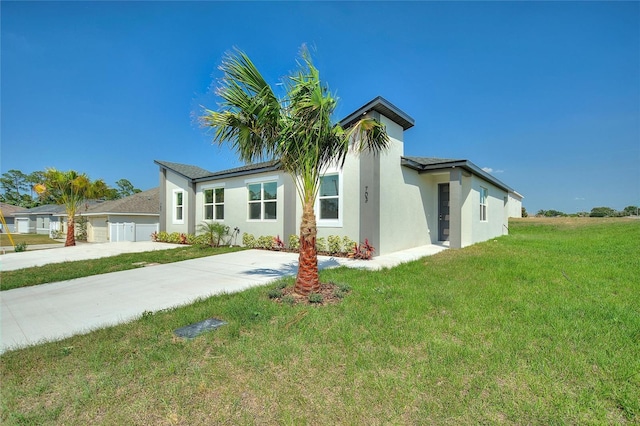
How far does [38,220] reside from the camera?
3684 centimetres

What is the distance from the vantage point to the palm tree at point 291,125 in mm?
4762

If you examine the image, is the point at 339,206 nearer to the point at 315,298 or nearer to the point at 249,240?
the point at 249,240

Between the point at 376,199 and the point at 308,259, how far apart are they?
4.92 m

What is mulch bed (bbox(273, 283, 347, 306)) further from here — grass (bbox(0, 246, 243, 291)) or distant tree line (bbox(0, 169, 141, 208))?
distant tree line (bbox(0, 169, 141, 208))

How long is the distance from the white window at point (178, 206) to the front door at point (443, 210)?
15.0 meters

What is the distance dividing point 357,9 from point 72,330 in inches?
460

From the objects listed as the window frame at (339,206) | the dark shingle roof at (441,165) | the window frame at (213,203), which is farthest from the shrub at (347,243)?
the window frame at (213,203)

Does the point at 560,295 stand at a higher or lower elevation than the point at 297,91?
lower

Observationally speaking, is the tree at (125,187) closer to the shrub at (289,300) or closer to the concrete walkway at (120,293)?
the concrete walkway at (120,293)

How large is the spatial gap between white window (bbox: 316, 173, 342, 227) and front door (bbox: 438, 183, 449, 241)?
592 cm

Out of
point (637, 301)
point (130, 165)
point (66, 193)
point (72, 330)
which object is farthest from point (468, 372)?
point (130, 165)

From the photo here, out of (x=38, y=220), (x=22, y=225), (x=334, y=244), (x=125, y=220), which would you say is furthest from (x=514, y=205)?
(x=22, y=225)

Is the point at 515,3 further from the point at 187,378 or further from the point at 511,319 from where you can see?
the point at 187,378

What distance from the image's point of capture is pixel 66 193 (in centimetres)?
1809
